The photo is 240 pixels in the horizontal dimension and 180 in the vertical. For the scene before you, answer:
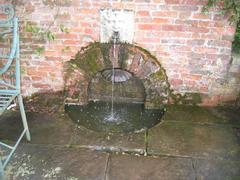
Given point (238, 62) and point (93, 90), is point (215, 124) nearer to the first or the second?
point (238, 62)

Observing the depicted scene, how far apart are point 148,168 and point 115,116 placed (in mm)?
943

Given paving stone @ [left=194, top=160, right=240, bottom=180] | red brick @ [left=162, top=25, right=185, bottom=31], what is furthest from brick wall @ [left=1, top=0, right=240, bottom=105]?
paving stone @ [left=194, top=160, right=240, bottom=180]

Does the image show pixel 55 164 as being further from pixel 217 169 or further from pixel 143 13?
pixel 143 13

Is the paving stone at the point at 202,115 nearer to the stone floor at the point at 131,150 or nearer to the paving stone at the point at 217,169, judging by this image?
the stone floor at the point at 131,150

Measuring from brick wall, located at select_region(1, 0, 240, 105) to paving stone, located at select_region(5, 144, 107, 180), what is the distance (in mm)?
1007

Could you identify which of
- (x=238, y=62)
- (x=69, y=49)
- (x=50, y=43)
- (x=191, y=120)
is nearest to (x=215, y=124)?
(x=191, y=120)

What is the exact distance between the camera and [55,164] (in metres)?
2.53

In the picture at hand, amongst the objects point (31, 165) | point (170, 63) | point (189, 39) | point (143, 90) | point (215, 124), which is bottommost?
point (31, 165)

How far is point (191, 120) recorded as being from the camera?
313cm

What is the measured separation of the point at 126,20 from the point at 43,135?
153 centimetres

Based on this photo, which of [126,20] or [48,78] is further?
[48,78]

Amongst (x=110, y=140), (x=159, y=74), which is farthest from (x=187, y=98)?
(x=110, y=140)

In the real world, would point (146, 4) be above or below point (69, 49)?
above

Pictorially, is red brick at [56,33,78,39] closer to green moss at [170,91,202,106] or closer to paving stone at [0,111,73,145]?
paving stone at [0,111,73,145]
